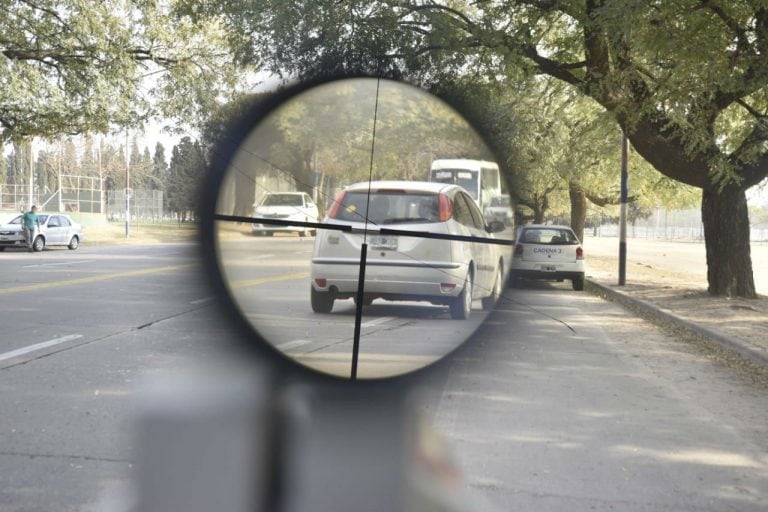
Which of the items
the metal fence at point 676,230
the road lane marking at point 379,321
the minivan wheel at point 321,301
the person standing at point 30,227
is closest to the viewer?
the minivan wheel at point 321,301

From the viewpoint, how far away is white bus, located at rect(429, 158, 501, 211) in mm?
5094

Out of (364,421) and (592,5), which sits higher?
(592,5)

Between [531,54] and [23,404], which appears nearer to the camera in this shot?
[23,404]

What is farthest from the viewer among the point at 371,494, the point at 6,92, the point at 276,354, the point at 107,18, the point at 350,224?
the point at 107,18

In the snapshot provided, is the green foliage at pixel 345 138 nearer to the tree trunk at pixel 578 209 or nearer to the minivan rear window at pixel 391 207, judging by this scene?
the minivan rear window at pixel 391 207

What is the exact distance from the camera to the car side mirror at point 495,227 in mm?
5559

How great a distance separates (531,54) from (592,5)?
1.95 meters

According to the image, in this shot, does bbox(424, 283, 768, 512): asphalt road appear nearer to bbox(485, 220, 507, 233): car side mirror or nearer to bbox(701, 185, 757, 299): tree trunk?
bbox(485, 220, 507, 233): car side mirror

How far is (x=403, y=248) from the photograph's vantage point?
496 centimetres

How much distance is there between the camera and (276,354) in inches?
260

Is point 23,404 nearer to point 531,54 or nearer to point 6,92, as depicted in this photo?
point 531,54

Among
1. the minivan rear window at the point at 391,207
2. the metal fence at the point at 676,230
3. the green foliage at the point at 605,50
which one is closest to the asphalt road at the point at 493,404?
the minivan rear window at the point at 391,207

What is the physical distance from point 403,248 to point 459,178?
69 cm

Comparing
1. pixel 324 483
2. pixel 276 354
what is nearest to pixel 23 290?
pixel 276 354
